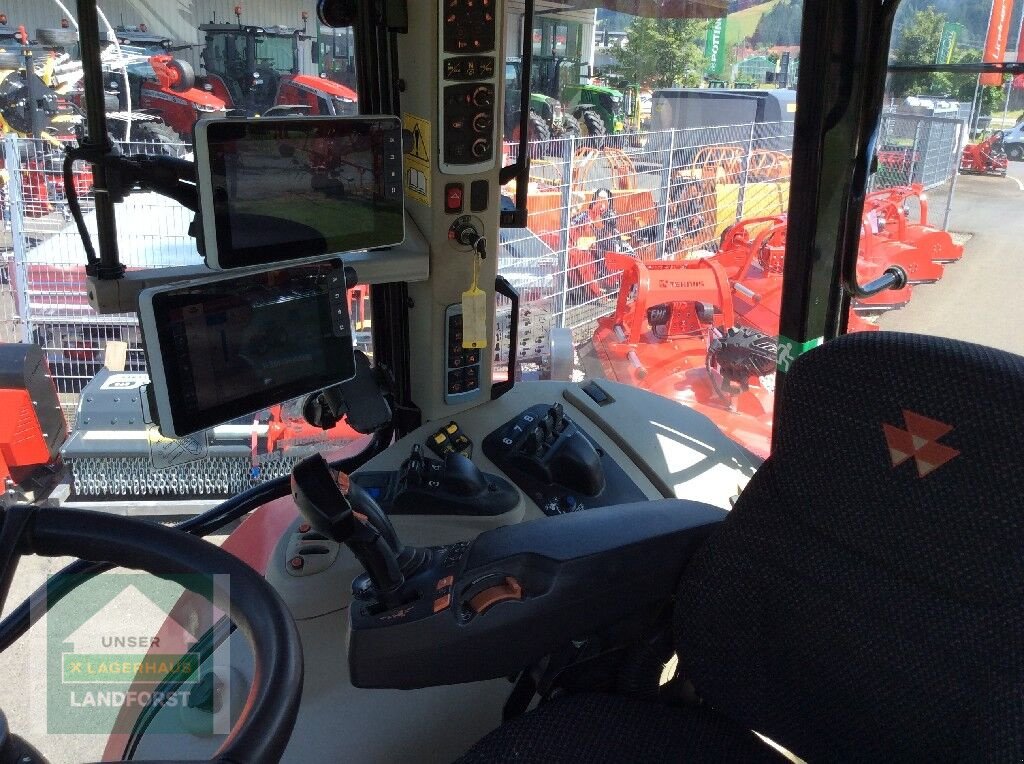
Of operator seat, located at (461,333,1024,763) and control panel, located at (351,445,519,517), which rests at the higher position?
operator seat, located at (461,333,1024,763)

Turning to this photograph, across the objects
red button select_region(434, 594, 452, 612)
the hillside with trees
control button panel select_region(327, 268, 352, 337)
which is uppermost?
the hillside with trees

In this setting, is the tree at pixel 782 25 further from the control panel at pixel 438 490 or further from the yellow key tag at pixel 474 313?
the control panel at pixel 438 490

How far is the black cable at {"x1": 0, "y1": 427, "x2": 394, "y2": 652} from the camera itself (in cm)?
110

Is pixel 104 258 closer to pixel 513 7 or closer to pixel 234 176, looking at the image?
pixel 234 176

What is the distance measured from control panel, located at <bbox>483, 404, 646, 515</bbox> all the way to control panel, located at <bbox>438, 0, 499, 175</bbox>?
592mm

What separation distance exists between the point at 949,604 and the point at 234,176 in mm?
1193

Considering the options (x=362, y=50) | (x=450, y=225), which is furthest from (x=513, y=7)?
(x=450, y=225)

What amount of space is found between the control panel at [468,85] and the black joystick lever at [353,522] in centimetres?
79

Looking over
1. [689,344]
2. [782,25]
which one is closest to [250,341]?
[782,25]

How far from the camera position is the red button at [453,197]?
186cm

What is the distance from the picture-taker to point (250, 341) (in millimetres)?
1483

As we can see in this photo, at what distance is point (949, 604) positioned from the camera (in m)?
1.04
